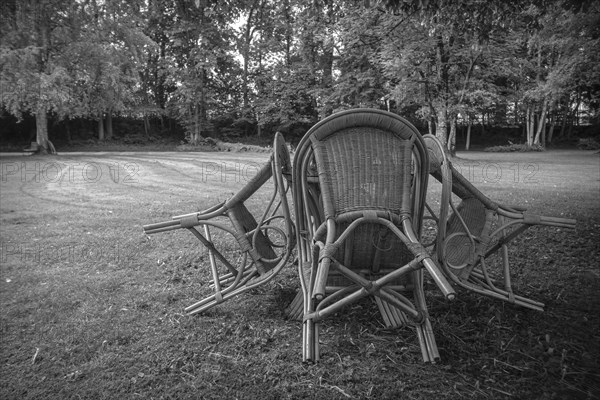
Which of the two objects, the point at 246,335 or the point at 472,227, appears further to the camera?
the point at 472,227

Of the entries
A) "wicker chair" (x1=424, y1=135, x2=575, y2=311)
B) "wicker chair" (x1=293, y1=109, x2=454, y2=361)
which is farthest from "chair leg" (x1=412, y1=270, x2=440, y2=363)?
"wicker chair" (x1=424, y1=135, x2=575, y2=311)

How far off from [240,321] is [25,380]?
47.2 inches

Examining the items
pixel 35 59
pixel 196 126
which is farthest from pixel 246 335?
pixel 196 126

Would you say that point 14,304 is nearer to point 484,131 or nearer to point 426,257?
point 426,257

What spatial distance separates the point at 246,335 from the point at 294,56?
93.5 feet

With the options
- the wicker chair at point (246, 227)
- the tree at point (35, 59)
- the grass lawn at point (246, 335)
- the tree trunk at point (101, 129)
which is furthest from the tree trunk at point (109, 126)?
the wicker chair at point (246, 227)

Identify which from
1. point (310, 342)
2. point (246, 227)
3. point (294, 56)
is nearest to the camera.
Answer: point (310, 342)

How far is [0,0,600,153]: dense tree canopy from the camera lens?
28.5 feet

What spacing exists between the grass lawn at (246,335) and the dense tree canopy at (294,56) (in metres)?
2.77

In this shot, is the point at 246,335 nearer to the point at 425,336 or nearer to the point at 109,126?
the point at 425,336

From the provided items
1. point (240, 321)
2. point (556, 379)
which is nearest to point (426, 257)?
point (556, 379)

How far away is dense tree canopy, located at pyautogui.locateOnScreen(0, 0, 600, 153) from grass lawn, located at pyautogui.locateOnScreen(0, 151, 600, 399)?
2770 millimetres

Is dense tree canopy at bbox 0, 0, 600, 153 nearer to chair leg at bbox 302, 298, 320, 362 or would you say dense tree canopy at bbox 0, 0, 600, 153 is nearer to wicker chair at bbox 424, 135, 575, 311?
wicker chair at bbox 424, 135, 575, 311

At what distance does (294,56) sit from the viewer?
94.1ft
